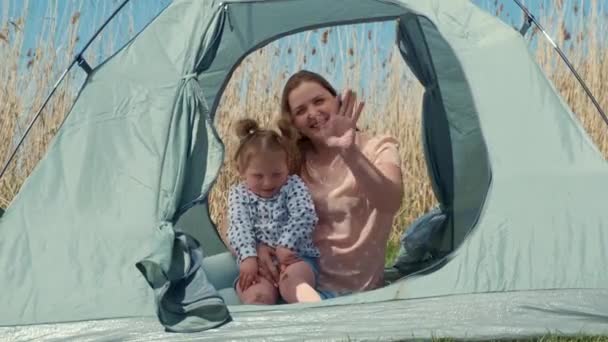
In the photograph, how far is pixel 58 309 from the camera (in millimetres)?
→ 2623

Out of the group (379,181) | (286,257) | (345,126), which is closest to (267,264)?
(286,257)

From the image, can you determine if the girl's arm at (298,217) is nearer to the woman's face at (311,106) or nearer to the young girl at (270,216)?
the young girl at (270,216)

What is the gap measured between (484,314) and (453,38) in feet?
2.66

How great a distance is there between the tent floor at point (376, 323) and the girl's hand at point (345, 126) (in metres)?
0.47

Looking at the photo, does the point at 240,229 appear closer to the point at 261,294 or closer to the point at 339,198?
the point at 261,294

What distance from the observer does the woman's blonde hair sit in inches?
121

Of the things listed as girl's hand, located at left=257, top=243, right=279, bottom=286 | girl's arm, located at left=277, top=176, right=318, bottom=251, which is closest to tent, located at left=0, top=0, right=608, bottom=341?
girl's hand, located at left=257, top=243, right=279, bottom=286

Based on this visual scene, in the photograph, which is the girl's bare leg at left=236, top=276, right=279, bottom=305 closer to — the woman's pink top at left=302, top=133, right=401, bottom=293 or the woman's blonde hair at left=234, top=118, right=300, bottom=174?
the woman's pink top at left=302, top=133, right=401, bottom=293

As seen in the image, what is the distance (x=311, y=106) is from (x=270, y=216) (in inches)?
16.0

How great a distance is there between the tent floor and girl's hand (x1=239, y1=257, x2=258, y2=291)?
1.21 ft

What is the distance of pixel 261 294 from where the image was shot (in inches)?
118

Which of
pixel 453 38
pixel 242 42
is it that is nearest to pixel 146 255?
pixel 453 38

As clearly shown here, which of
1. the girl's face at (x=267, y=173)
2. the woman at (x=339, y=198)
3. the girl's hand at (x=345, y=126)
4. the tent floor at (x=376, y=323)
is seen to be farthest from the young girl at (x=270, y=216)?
the tent floor at (x=376, y=323)

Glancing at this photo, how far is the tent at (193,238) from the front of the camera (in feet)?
8.58
